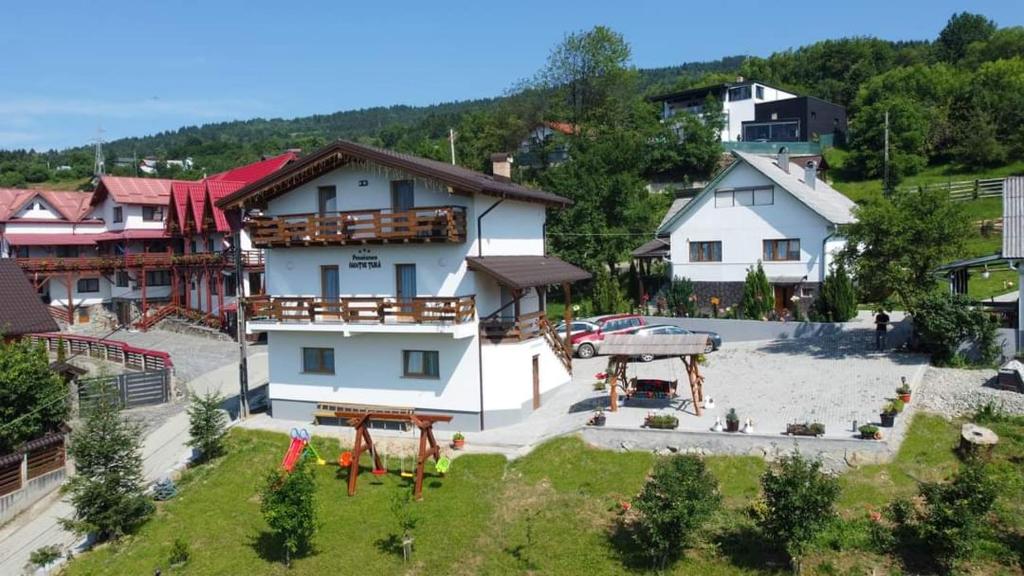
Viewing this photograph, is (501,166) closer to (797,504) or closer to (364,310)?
(364,310)

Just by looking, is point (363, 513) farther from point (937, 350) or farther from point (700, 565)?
point (937, 350)

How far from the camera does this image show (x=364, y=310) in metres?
22.1

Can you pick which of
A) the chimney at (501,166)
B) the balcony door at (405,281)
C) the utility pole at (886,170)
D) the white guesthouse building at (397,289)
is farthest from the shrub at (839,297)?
the utility pole at (886,170)

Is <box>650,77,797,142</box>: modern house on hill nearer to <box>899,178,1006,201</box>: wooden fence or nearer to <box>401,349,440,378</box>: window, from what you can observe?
<box>899,178,1006,201</box>: wooden fence

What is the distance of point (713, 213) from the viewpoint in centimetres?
3778

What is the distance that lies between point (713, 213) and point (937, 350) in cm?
1574

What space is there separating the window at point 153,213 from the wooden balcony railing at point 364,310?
31.0 m

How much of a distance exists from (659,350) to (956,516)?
27.4 feet

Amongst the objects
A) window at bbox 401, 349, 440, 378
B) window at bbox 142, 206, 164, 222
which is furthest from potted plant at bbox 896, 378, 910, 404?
window at bbox 142, 206, 164, 222

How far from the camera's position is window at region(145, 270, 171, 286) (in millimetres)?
48031

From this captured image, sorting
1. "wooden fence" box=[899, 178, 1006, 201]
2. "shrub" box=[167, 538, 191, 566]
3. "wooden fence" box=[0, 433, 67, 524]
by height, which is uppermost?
"wooden fence" box=[899, 178, 1006, 201]

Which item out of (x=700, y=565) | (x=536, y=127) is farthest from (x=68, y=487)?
(x=536, y=127)

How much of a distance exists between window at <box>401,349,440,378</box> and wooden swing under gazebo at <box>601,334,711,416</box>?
5.34 metres

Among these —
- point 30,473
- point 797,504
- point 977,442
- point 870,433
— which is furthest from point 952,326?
point 30,473
